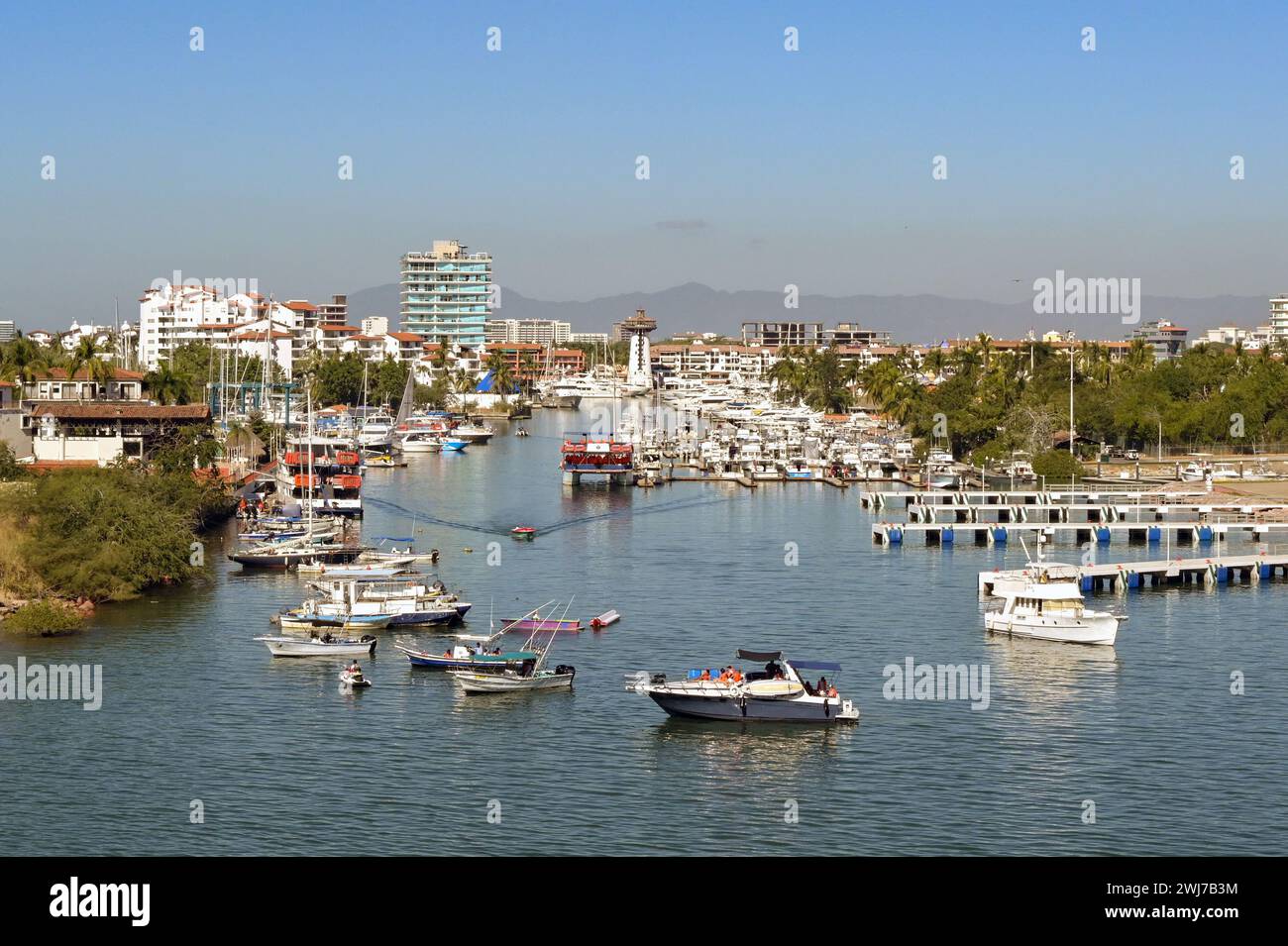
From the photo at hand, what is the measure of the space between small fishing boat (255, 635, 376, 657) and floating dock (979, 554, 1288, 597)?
2080cm

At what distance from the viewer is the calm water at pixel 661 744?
26688 millimetres

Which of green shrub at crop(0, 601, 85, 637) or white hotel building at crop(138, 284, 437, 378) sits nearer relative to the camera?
green shrub at crop(0, 601, 85, 637)

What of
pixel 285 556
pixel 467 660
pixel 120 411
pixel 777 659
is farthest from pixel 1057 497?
pixel 467 660

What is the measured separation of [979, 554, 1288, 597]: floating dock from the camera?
176ft

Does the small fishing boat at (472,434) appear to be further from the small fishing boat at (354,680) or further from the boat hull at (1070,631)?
the small fishing boat at (354,680)

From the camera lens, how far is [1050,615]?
43719mm

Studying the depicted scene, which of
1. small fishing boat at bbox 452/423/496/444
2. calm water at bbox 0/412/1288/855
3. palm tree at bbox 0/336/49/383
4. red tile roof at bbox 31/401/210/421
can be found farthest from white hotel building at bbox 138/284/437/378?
calm water at bbox 0/412/1288/855

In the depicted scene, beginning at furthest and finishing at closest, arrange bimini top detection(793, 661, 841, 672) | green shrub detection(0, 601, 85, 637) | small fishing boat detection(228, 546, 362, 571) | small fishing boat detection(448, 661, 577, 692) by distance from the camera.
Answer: small fishing boat detection(228, 546, 362, 571), green shrub detection(0, 601, 85, 637), small fishing boat detection(448, 661, 577, 692), bimini top detection(793, 661, 841, 672)

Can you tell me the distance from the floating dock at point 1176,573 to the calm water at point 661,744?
5.88 ft

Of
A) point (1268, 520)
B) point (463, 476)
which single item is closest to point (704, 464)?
point (463, 476)

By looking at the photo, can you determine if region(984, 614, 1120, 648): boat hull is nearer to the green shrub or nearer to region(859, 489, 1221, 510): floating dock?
the green shrub

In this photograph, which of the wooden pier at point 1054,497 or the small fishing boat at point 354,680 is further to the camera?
the wooden pier at point 1054,497

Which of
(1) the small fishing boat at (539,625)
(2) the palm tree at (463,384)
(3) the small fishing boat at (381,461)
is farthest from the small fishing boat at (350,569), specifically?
(2) the palm tree at (463,384)

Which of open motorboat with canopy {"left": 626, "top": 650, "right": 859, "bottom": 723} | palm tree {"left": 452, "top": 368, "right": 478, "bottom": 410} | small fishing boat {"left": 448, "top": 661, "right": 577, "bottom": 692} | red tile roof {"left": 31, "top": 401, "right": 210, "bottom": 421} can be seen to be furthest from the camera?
palm tree {"left": 452, "top": 368, "right": 478, "bottom": 410}
